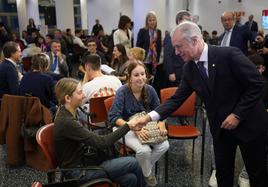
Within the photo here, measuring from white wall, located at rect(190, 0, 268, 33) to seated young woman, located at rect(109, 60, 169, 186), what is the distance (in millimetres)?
10787

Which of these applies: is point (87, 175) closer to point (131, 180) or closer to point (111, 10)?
point (131, 180)

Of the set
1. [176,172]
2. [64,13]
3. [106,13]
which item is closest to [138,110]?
[176,172]

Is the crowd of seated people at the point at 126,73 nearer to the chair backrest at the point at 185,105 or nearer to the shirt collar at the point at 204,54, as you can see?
the chair backrest at the point at 185,105

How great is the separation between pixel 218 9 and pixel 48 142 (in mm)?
13259

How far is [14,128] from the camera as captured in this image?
10.2 ft

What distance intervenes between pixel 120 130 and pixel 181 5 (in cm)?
1437

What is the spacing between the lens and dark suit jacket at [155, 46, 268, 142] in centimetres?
179

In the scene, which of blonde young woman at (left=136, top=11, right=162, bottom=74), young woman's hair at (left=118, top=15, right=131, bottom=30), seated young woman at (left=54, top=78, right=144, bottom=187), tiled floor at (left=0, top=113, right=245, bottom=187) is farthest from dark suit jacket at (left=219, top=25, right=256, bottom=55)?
seated young woman at (left=54, top=78, right=144, bottom=187)

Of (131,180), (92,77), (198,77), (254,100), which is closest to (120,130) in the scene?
(131,180)

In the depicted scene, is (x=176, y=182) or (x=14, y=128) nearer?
(x=176, y=182)

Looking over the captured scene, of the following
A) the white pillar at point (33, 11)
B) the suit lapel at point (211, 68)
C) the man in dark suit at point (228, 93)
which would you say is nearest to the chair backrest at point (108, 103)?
the man in dark suit at point (228, 93)

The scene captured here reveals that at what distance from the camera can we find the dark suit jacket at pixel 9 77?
3.53 m

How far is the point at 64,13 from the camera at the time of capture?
13375 mm

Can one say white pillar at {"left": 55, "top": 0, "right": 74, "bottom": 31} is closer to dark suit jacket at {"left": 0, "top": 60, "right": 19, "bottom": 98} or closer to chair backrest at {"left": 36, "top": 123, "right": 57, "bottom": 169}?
dark suit jacket at {"left": 0, "top": 60, "right": 19, "bottom": 98}
